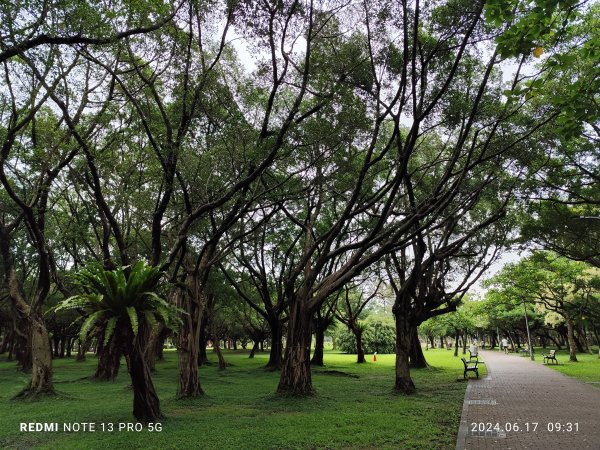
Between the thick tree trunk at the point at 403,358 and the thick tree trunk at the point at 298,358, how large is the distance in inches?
123

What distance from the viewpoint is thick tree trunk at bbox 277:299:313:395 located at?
1302 cm

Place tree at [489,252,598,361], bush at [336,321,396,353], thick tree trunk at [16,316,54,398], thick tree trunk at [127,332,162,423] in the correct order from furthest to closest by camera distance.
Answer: bush at [336,321,396,353]
tree at [489,252,598,361]
thick tree trunk at [16,316,54,398]
thick tree trunk at [127,332,162,423]

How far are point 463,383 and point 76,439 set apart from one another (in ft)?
47.3

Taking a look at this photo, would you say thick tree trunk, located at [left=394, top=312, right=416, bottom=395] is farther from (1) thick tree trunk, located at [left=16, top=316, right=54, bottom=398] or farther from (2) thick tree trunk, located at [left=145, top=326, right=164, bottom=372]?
(1) thick tree trunk, located at [left=16, top=316, right=54, bottom=398]

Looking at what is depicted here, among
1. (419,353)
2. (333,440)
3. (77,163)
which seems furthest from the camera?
(419,353)

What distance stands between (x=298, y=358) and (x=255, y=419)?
339cm

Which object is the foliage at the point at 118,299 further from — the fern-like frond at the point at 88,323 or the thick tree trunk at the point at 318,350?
the thick tree trunk at the point at 318,350

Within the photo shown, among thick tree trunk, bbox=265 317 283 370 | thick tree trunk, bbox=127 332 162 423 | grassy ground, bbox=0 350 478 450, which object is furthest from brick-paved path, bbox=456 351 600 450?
thick tree trunk, bbox=265 317 283 370

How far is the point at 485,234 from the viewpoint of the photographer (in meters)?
19.8

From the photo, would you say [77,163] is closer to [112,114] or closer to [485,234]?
[112,114]

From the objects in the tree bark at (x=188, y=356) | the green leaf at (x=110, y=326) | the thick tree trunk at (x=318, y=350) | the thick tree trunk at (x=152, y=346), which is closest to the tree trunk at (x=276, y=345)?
the thick tree trunk at (x=318, y=350)

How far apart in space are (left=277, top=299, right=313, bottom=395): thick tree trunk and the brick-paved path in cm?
451

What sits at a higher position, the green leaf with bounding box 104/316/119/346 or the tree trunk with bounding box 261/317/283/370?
the green leaf with bounding box 104/316/119/346

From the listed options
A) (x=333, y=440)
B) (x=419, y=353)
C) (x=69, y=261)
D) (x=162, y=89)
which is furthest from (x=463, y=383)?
(x=69, y=261)
